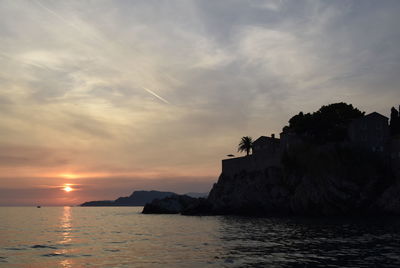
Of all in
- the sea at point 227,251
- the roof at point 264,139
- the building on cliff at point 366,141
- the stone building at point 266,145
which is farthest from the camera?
the roof at point 264,139


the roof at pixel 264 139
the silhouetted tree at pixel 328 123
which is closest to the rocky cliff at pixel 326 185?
Answer: the silhouetted tree at pixel 328 123

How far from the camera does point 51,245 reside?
45031 millimetres

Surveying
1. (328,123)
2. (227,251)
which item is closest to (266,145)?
(328,123)

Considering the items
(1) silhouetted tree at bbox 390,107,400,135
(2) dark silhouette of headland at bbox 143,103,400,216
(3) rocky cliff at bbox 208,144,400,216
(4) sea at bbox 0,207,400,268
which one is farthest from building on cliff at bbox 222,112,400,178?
(4) sea at bbox 0,207,400,268

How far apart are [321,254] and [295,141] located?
64.1m

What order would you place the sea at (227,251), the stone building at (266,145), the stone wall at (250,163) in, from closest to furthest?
the sea at (227,251), the stone wall at (250,163), the stone building at (266,145)

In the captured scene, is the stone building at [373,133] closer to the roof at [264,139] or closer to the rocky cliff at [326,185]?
the rocky cliff at [326,185]

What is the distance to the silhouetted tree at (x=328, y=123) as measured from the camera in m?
96.6

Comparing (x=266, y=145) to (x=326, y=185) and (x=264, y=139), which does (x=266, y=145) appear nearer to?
(x=264, y=139)

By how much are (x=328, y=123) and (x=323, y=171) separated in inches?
699

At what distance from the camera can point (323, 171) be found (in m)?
85.7

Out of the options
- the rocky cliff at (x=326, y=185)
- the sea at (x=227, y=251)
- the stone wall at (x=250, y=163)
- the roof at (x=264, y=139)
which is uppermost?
the roof at (x=264, y=139)

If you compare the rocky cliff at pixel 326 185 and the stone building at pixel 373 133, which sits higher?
the stone building at pixel 373 133

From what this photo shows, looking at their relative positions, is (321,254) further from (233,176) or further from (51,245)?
(233,176)
